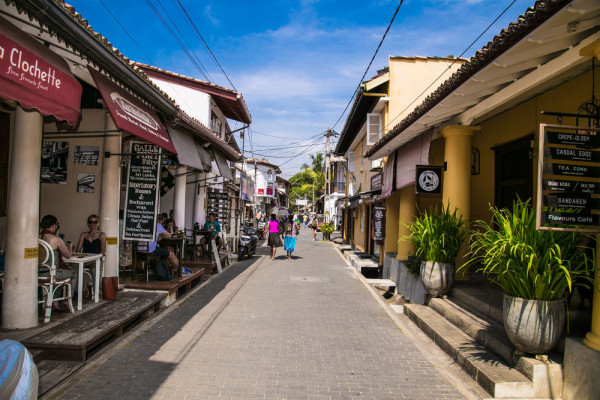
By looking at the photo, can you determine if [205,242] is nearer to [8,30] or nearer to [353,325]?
[353,325]

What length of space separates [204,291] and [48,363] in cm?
519

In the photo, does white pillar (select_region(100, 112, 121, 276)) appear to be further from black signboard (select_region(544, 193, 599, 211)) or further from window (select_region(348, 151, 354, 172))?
window (select_region(348, 151, 354, 172))

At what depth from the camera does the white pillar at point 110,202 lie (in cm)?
738

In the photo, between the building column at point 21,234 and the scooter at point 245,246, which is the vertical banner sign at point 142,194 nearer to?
the building column at point 21,234

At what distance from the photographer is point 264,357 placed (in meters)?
5.21

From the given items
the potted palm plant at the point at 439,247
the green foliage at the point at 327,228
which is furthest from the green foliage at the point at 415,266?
the green foliage at the point at 327,228

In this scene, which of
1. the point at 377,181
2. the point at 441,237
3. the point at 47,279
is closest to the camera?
the point at 47,279

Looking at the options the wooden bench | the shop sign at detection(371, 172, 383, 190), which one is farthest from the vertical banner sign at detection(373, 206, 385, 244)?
the wooden bench

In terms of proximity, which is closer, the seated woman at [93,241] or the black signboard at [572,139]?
the black signboard at [572,139]

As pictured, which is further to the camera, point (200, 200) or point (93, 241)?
point (200, 200)

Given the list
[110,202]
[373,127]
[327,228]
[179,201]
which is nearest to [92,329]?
[110,202]

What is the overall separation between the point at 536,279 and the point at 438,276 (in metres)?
3.03

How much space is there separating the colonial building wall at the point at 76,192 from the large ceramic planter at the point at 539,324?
7.22 meters

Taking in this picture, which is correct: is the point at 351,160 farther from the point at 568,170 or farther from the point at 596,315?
the point at 596,315
